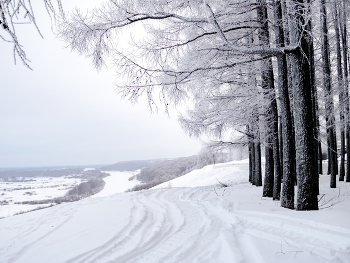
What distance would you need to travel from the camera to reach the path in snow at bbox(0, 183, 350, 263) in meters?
2.48

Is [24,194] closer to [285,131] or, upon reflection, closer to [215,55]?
[215,55]

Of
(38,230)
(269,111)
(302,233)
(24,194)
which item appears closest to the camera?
(302,233)

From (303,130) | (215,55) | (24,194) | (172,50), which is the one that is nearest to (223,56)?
(215,55)

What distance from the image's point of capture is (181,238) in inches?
125

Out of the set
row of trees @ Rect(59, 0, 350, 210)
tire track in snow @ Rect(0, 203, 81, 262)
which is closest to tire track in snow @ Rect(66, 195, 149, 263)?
tire track in snow @ Rect(0, 203, 81, 262)

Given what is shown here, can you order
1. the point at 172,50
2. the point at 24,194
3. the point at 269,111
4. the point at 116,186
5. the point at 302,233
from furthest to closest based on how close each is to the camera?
1. the point at 116,186
2. the point at 24,194
3. the point at 269,111
4. the point at 172,50
5. the point at 302,233

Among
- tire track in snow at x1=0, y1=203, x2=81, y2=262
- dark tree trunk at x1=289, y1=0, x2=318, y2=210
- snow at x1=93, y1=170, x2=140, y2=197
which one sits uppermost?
dark tree trunk at x1=289, y1=0, x2=318, y2=210

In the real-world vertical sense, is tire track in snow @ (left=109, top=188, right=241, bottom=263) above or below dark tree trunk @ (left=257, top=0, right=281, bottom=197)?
below

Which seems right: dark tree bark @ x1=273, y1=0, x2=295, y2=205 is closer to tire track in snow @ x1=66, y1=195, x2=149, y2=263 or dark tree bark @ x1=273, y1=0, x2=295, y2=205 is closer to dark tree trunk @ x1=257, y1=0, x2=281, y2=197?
dark tree trunk @ x1=257, y1=0, x2=281, y2=197

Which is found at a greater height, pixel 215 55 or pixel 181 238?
pixel 215 55

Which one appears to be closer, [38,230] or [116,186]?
[38,230]

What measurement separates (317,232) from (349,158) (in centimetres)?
1079

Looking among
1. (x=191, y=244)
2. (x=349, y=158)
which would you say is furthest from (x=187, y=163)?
(x=191, y=244)

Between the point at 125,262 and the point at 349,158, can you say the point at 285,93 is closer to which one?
the point at 125,262
